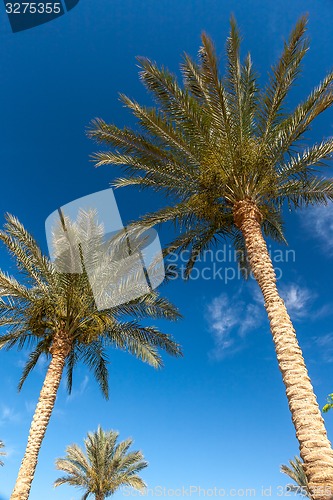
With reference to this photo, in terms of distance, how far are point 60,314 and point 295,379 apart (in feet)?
23.9

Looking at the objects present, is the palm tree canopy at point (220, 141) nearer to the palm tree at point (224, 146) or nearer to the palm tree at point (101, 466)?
the palm tree at point (224, 146)

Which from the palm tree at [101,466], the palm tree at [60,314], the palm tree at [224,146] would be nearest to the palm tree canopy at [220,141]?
the palm tree at [224,146]

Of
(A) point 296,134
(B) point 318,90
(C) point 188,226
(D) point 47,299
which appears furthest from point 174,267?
(B) point 318,90

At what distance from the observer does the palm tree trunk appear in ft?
16.7

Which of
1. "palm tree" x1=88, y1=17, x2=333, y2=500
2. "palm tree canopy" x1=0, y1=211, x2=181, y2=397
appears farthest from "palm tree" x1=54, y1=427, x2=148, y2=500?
"palm tree" x1=88, y1=17, x2=333, y2=500

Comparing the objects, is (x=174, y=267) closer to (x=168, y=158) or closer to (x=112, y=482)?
(x=168, y=158)

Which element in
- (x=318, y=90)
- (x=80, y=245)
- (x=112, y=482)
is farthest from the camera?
(x=112, y=482)

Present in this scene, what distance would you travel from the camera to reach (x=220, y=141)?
9641 millimetres

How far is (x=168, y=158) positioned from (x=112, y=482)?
20101 mm

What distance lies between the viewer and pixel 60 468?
2211cm

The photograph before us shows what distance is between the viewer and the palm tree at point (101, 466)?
69.9 feet

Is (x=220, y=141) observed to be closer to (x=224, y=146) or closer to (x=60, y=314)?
(x=224, y=146)

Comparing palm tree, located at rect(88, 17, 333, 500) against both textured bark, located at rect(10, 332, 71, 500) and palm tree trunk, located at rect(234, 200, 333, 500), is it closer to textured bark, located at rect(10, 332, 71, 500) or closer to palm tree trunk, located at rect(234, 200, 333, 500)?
palm tree trunk, located at rect(234, 200, 333, 500)

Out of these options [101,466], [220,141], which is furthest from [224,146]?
[101,466]
